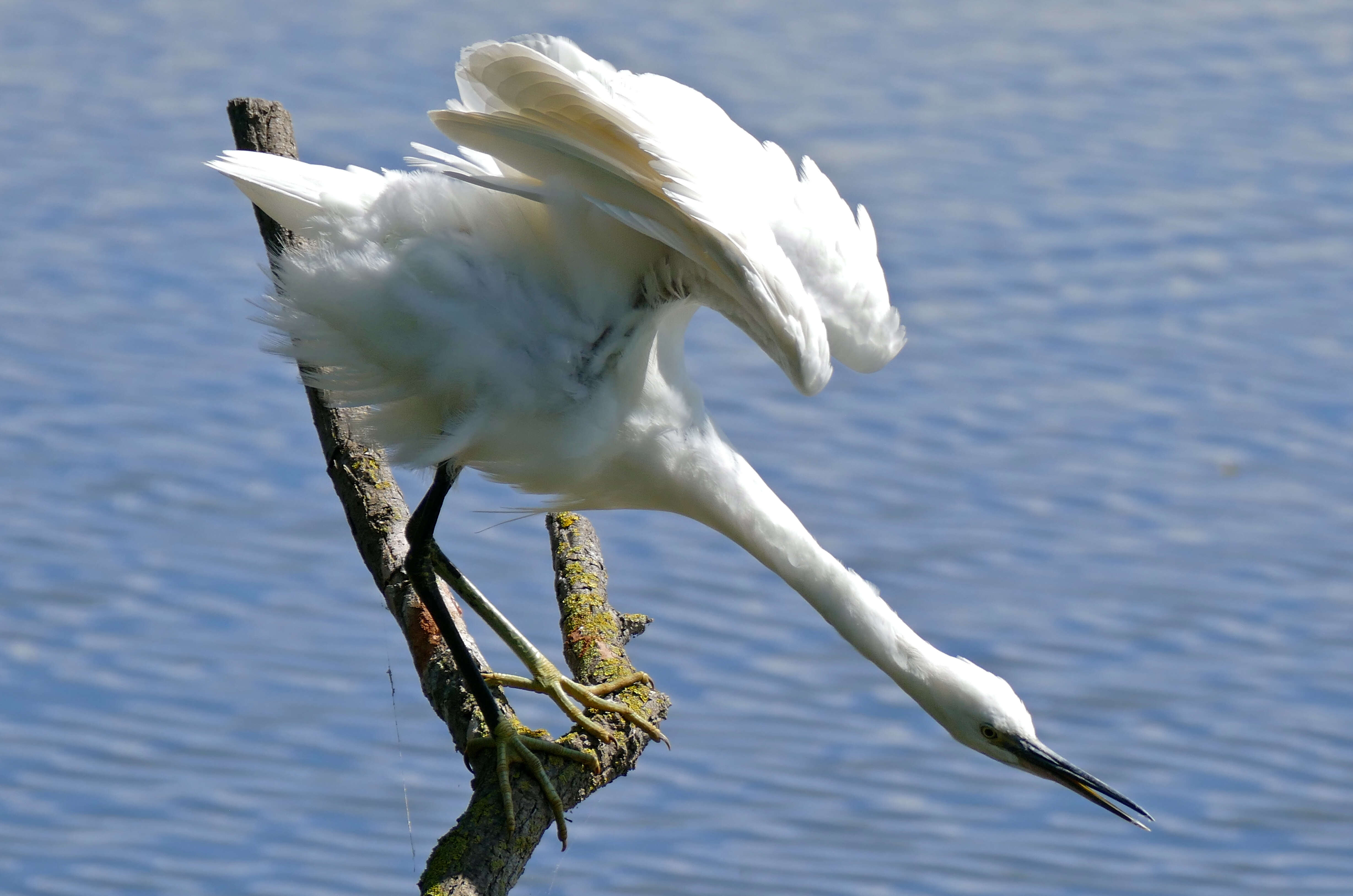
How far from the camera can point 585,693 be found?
3.49 metres

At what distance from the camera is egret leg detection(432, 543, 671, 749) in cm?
343

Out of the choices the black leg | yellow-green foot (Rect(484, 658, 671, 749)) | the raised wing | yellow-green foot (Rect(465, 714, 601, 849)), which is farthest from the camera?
yellow-green foot (Rect(484, 658, 671, 749))

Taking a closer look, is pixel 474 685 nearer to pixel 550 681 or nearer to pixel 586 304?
pixel 550 681

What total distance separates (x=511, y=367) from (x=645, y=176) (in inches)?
17.7

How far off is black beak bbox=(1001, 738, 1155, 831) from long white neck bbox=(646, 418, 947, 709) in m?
0.22

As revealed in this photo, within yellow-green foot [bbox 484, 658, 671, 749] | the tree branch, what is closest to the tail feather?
the tree branch

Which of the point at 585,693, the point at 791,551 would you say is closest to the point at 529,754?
the point at 585,693

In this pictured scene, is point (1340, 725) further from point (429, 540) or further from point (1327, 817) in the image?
point (429, 540)

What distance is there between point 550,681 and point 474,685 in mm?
456

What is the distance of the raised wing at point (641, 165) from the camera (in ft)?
9.34

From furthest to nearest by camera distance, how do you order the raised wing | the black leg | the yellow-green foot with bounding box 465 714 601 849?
the black leg < the yellow-green foot with bounding box 465 714 601 849 < the raised wing

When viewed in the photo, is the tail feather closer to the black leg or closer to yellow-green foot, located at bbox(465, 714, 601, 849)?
the black leg

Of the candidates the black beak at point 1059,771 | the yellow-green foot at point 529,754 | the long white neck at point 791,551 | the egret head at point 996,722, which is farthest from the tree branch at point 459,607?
the black beak at point 1059,771

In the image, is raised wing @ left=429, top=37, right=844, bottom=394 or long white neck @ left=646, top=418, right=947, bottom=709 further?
long white neck @ left=646, top=418, right=947, bottom=709
